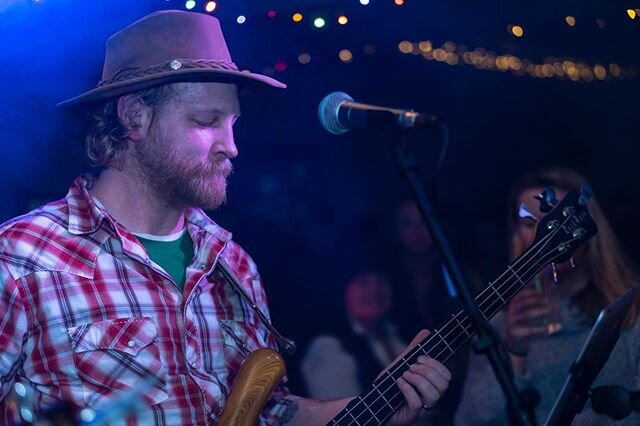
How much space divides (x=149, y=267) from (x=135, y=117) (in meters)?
0.59

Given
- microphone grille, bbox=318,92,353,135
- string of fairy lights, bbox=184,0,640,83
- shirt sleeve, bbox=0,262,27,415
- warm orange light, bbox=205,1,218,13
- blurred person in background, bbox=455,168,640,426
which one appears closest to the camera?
microphone grille, bbox=318,92,353,135

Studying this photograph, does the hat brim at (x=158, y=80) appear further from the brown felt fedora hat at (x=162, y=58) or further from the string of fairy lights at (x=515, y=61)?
the string of fairy lights at (x=515, y=61)

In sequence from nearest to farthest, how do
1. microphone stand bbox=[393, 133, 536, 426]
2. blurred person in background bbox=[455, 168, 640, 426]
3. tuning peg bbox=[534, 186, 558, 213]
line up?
microphone stand bbox=[393, 133, 536, 426] → tuning peg bbox=[534, 186, 558, 213] → blurred person in background bbox=[455, 168, 640, 426]

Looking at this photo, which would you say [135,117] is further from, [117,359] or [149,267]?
[117,359]

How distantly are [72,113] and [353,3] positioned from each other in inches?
69.9

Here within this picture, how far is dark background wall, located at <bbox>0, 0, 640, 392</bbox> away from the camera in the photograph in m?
4.04

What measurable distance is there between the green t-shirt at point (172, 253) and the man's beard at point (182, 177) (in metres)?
0.13

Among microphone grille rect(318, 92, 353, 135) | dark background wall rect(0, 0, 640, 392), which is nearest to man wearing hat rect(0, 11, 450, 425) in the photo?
microphone grille rect(318, 92, 353, 135)

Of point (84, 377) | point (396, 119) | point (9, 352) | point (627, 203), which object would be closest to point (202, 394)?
point (84, 377)

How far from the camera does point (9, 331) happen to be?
2016 millimetres

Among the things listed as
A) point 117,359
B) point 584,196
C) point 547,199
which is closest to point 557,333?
point 584,196

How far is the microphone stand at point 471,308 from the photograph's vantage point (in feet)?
4.84

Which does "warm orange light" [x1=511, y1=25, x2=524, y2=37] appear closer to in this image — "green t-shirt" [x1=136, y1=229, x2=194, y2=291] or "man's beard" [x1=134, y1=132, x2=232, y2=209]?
"man's beard" [x1=134, y1=132, x2=232, y2=209]

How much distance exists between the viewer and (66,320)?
2.10 meters
